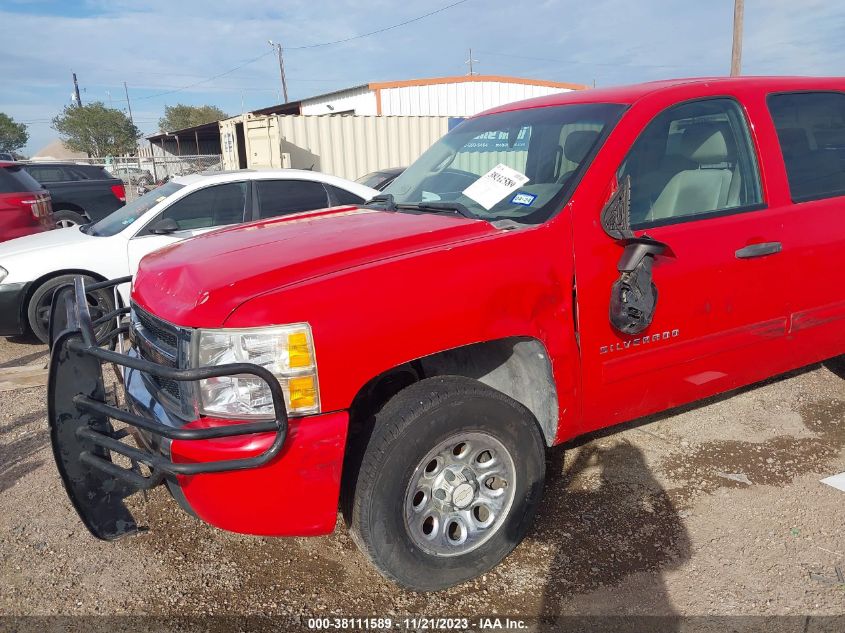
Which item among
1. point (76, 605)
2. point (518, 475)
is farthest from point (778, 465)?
point (76, 605)

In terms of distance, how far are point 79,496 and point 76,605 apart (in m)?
0.50

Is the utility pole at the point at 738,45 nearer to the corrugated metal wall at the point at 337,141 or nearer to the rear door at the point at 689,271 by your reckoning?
the corrugated metal wall at the point at 337,141

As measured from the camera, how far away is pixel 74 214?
12.3 meters

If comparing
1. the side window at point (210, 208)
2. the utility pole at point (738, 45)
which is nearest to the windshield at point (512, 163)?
the side window at point (210, 208)

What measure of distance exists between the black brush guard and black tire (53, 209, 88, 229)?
10.6 meters

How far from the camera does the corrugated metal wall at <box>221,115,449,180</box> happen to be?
563 inches

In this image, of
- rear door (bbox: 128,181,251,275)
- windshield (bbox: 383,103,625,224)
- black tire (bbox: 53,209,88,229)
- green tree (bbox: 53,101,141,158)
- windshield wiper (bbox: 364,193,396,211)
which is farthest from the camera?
green tree (bbox: 53,101,141,158)

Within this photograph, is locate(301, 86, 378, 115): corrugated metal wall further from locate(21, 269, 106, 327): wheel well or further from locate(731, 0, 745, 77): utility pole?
locate(21, 269, 106, 327): wheel well

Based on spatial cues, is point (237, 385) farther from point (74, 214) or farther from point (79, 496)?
point (74, 214)

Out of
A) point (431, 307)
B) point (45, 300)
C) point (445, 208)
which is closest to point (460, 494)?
point (431, 307)

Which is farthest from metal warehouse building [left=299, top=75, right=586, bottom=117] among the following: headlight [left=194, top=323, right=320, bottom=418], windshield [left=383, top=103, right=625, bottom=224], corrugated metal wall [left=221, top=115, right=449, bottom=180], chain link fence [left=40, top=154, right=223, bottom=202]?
headlight [left=194, top=323, right=320, bottom=418]

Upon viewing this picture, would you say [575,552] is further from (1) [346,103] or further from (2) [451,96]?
(1) [346,103]

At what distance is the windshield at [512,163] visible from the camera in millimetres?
2793

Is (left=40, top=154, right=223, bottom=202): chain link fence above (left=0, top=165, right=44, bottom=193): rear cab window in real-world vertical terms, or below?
above
